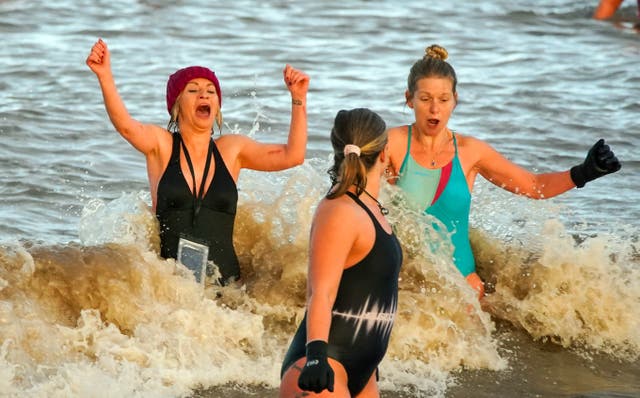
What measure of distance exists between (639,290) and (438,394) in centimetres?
190

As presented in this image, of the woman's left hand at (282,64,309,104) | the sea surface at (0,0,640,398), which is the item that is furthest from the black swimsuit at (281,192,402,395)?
the woman's left hand at (282,64,309,104)

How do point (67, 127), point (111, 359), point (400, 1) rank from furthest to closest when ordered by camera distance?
point (400, 1)
point (67, 127)
point (111, 359)

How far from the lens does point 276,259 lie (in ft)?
25.4

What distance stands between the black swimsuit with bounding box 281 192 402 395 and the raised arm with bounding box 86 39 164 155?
225 centimetres

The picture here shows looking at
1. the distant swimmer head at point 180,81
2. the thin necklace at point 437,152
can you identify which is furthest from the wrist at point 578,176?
the distant swimmer head at point 180,81

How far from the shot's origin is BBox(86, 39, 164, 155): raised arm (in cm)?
651

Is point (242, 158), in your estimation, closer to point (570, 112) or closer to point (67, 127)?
Answer: point (67, 127)

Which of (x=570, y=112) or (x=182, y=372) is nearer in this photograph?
(x=182, y=372)

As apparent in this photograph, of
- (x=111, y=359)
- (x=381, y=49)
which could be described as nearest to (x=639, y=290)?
(x=111, y=359)

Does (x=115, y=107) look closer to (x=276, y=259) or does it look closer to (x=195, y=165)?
(x=195, y=165)

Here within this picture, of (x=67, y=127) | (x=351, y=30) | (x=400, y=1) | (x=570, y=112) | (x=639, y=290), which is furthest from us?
(x=400, y=1)

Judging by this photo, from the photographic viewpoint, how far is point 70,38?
1777cm

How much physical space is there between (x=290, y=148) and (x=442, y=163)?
91cm

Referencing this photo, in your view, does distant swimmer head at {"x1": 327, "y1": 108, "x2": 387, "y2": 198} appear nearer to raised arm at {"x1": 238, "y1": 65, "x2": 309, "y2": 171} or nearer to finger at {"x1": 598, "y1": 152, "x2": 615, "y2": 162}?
raised arm at {"x1": 238, "y1": 65, "x2": 309, "y2": 171}
